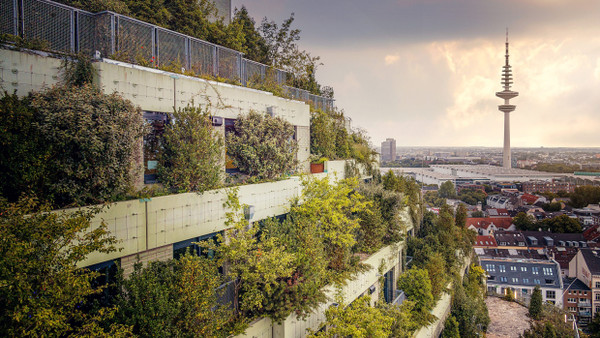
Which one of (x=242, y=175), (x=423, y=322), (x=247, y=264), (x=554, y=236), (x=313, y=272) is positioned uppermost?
(x=242, y=175)

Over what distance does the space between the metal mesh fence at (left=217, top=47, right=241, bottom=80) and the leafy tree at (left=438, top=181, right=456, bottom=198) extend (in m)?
111

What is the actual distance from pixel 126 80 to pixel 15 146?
11.0ft

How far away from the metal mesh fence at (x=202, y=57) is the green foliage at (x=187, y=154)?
3.54 metres

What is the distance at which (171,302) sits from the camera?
7.23 meters

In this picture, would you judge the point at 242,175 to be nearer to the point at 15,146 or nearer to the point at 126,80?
the point at 126,80

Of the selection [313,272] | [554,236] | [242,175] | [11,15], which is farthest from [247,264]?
[554,236]

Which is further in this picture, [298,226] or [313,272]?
[298,226]

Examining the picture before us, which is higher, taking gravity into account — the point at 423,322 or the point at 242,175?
the point at 242,175

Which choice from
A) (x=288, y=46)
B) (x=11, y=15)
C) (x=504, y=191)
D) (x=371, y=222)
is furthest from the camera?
(x=504, y=191)

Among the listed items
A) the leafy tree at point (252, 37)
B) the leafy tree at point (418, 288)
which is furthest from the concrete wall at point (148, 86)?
the leafy tree at point (418, 288)

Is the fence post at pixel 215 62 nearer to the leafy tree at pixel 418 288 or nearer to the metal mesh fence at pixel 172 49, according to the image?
the metal mesh fence at pixel 172 49

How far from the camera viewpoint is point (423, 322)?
17.6 meters

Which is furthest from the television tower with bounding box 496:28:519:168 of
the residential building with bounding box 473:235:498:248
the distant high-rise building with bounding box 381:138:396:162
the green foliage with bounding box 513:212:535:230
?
the residential building with bounding box 473:235:498:248

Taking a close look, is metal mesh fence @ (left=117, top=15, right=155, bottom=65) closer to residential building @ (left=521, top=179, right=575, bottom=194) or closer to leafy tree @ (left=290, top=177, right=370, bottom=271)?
leafy tree @ (left=290, top=177, right=370, bottom=271)
